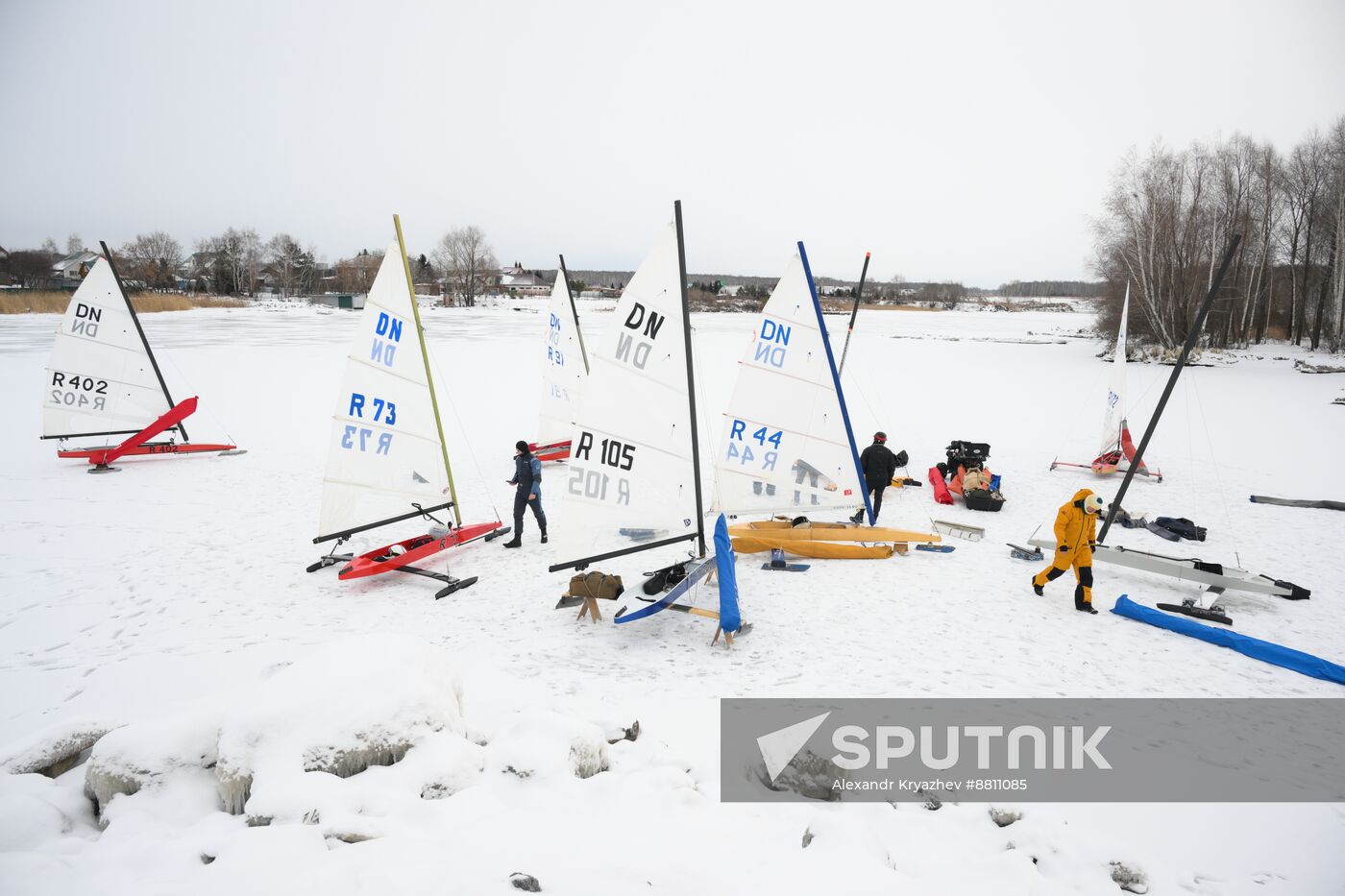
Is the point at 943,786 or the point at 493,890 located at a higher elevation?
the point at 493,890

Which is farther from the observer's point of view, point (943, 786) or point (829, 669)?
point (829, 669)

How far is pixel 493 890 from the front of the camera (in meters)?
2.80

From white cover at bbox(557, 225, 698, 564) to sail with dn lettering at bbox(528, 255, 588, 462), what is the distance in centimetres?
547

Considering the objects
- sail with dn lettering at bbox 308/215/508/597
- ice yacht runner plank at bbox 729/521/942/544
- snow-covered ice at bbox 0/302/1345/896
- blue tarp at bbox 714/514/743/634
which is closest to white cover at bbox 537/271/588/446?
snow-covered ice at bbox 0/302/1345/896

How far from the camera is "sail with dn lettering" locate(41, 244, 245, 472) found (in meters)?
11.0

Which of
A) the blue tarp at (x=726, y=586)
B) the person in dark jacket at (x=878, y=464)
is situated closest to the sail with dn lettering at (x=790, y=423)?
the person in dark jacket at (x=878, y=464)

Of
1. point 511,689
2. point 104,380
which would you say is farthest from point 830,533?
point 104,380

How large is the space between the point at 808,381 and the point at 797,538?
2073 millimetres

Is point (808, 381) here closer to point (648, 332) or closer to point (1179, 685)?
point (648, 332)

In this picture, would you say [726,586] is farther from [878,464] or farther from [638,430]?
[878,464]

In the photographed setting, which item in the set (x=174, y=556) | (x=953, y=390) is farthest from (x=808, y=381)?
(x=953, y=390)

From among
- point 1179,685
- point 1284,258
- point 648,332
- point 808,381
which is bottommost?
point 1179,685

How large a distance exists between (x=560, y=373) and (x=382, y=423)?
194 inches

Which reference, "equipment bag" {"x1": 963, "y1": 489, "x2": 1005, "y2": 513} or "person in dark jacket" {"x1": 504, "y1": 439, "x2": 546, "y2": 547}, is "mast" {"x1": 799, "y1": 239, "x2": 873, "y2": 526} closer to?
"equipment bag" {"x1": 963, "y1": 489, "x2": 1005, "y2": 513}
